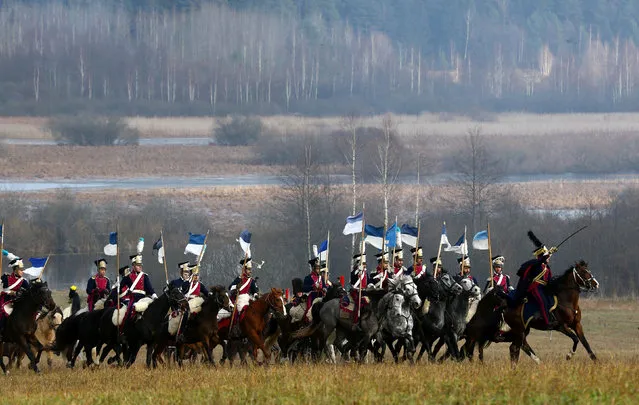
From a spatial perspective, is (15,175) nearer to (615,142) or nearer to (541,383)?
(615,142)

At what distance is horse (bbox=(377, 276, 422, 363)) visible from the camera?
31.0 metres

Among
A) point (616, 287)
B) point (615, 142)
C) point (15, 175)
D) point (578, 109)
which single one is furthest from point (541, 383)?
point (578, 109)

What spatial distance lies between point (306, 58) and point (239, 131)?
21.7 meters

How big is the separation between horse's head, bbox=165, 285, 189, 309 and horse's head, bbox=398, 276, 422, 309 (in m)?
4.21

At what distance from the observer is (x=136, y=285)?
33844mm

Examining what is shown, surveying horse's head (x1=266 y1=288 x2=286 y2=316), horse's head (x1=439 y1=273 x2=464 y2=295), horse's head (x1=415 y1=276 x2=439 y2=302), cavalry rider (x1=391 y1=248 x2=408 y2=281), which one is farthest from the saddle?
horse's head (x1=266 y1=288 x2=286 y2=316)

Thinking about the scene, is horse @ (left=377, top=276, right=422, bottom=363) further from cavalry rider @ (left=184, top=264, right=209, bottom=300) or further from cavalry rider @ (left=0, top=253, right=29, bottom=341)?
cavalry rider @ (left=0, top=253, right=29, bottom=341)

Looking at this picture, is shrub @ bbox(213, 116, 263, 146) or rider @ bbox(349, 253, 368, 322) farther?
shrub @ bbox(213, 116, 263, 146)

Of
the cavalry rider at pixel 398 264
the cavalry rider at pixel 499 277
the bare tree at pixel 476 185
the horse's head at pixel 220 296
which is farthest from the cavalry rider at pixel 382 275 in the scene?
the bare tree at pixel 476 185

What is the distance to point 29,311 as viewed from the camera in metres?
33.1

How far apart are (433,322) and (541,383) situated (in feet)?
28.0

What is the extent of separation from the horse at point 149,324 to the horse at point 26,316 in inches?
65.1

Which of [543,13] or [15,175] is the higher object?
[543,13]

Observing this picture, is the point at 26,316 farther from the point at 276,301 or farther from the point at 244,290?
the point at 276,301
